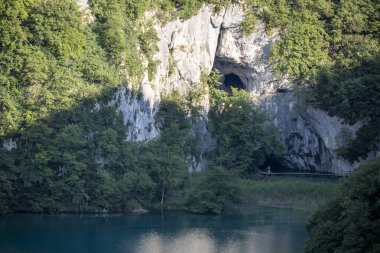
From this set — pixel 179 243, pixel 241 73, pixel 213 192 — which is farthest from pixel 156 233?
pixel 241 73

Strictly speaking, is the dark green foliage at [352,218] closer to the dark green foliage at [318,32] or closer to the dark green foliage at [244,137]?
the dark green foliage at [244,137]

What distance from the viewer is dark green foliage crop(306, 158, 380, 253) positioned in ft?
90.0

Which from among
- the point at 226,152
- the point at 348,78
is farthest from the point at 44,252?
the point at 348,78

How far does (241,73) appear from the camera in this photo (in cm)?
5662

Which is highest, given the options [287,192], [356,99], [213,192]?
[356,99]

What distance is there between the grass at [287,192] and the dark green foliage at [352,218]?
15191 mm

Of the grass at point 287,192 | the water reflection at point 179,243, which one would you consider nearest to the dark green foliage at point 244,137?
the grass at point 287,192

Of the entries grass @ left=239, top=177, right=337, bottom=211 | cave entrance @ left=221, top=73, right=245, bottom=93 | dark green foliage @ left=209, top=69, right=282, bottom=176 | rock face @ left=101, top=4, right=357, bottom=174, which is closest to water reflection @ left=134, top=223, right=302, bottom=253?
grass @ left=239, top=177, right=337, bottom=211

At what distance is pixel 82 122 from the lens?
4628 cm

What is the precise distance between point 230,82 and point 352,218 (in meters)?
31.1

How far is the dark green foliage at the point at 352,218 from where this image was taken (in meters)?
27.4

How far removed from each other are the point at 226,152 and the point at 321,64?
323 inches

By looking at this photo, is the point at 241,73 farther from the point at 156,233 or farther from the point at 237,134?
the point at 156,233

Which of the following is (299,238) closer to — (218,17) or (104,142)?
(104,142)
